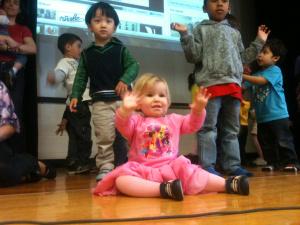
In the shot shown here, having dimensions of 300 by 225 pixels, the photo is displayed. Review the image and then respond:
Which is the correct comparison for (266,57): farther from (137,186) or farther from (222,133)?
(137,186)

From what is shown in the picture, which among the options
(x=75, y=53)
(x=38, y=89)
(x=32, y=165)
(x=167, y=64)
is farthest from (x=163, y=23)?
(x=32, y=165)

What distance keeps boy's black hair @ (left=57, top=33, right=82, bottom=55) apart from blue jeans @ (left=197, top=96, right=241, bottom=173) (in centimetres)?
112

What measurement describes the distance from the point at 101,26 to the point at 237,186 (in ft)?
3.21

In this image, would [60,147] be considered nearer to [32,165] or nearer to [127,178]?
[32,165]

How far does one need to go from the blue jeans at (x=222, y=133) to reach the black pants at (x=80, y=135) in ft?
2.53

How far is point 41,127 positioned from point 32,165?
90 centimetres

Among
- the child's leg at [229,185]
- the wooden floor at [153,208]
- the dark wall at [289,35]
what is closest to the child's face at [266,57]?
the dark wall at [289,35]

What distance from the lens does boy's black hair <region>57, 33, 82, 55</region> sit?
2.68m

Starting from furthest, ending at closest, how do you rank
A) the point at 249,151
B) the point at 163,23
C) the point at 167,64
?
the point at 249,151 < the point at 167,64 < the point at 163,23

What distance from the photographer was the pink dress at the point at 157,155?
1382 mm

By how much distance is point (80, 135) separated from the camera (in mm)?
2438

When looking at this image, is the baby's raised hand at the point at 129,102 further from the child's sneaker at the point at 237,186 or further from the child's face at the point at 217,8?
the child's face at the point at 217,8

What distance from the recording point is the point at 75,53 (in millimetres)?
2662

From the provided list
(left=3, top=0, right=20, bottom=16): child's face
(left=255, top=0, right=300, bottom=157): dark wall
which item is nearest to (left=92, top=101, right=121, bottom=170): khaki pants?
(left=3, top=0, right=20, bottom=16): child's face
